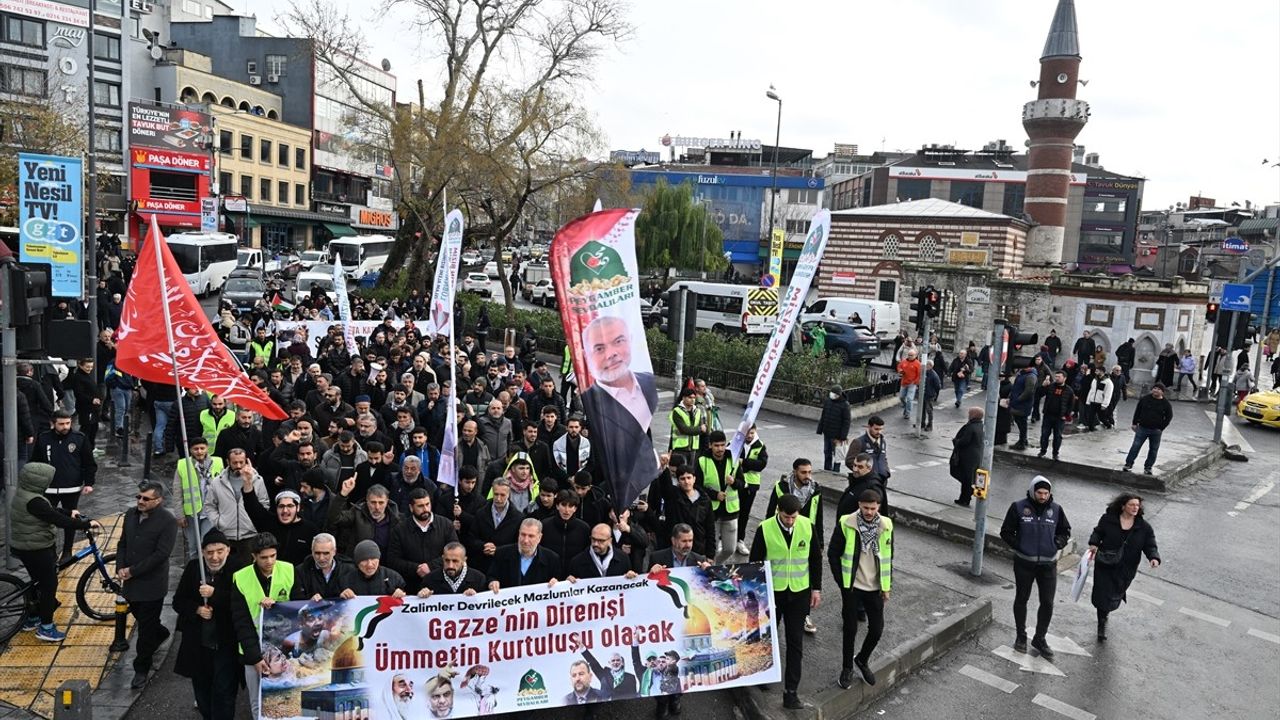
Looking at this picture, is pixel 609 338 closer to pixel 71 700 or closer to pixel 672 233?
pixel 71 700

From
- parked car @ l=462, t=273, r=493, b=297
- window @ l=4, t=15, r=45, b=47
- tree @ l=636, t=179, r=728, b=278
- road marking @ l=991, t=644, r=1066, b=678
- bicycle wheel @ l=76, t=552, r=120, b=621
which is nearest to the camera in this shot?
bicycle wheel @ l=76, t=552, r=120, b=621

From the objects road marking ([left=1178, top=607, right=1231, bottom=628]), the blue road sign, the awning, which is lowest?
road marking ([left=1178, top=607, right=1231, bottom=628])

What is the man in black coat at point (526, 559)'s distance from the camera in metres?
6.62

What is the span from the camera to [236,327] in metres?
19.9

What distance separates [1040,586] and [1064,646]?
0.81 m

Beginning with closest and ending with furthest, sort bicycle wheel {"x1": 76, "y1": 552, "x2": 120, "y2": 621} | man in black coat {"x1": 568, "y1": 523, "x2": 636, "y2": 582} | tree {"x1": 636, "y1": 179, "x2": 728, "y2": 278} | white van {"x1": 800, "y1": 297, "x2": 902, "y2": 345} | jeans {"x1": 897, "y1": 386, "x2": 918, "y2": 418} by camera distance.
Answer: man in black coat {"x1": 568, "y1": 523, "x2": 636, "y2": 582} → bicycle wheel {"x1": 76, "y1": 552, "x2": 120, "y2": 621} → jeans {"x1": 897, "y1": 386, "x2": 918, "y2": 418} → white van {"x1": 800, "y1": 297, "x2": 902, "y2": 345} → tree {"x1": 636, "y1": 179, "x2": 728, "y2": 278}

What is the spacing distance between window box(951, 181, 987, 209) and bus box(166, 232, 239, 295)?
6589cm

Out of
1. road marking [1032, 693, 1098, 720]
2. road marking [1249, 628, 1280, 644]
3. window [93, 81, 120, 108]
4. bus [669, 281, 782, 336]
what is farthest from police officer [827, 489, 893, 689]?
window [93, 81, 120, 108]

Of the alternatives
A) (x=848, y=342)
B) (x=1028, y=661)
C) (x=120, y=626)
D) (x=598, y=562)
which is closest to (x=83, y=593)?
(x=120, y=626)

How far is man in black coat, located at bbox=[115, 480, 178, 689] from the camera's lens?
6.71 m

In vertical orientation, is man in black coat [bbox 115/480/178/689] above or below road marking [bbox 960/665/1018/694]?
above

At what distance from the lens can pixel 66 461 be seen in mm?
8781

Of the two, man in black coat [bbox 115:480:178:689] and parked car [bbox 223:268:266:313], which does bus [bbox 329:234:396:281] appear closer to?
parked car [bbox 223:268:266:313]

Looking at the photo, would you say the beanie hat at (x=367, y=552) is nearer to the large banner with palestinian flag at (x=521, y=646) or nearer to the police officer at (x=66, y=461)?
the large banner with palestinian flag at (x=521, y=646)
